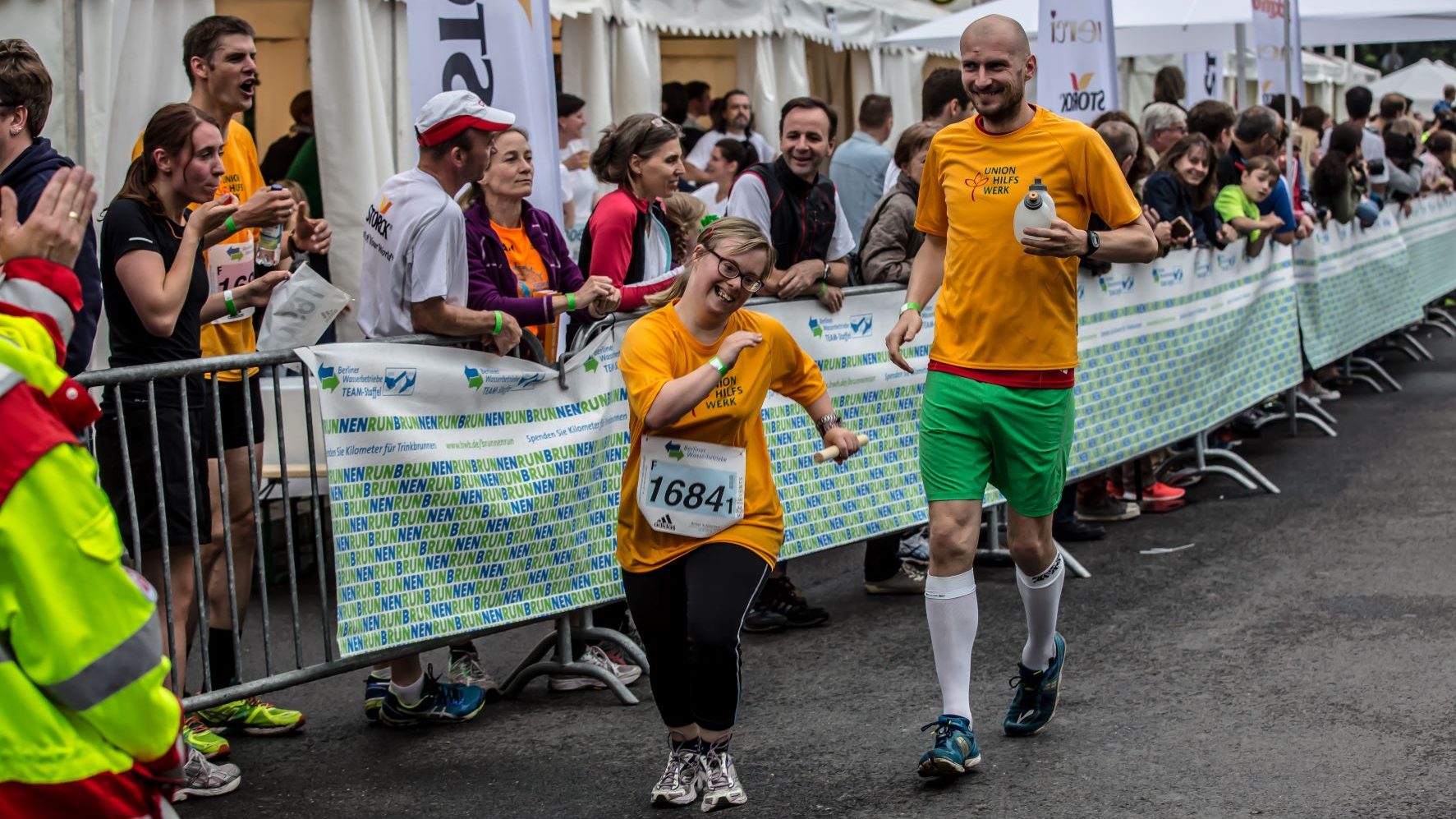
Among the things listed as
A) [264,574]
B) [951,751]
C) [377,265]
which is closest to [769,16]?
[377,265]

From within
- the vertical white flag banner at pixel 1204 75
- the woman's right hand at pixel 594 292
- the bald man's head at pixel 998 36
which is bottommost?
the woman's right hand at pixel 594 292

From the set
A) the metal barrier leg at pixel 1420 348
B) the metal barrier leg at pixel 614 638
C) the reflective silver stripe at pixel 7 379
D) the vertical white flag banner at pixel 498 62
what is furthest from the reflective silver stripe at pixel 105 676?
the metal barrier leg at pixel 1420 348

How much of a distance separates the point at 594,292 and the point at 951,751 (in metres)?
2.02

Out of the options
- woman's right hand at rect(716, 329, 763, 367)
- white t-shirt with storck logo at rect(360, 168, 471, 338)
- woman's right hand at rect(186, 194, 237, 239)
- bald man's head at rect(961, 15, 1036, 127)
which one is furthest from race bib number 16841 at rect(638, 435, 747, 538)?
woman's right hand at rect(186, 194, 237, 239)

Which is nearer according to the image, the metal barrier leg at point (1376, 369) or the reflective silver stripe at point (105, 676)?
the reflective silver stripe at point (105, 676)

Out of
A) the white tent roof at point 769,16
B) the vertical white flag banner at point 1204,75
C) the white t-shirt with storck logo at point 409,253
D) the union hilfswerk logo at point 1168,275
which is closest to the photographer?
the white t-shirt with storck logo at point 409,253

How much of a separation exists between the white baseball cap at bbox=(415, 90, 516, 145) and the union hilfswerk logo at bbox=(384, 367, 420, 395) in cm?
80

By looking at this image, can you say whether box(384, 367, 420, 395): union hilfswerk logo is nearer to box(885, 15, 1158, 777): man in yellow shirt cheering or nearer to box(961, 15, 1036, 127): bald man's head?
box(885, 15, 1158, 777): man in yellow shirt cheering

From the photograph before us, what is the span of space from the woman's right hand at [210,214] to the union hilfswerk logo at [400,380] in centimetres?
69

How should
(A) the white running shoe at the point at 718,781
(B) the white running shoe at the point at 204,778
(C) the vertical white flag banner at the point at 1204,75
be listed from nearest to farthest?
(A) the white running shoe at the point at 718,781
(B) the white running shoe at the point at 204,778
(C) the vertical white flag banner at the point at 1204,75

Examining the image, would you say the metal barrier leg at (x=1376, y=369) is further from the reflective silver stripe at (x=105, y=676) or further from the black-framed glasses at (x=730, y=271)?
the reflective silver stripe at (x=105, y=676)

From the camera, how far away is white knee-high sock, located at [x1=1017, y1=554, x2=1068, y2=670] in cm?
529

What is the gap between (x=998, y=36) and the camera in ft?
16.1

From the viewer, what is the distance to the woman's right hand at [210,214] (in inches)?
193
